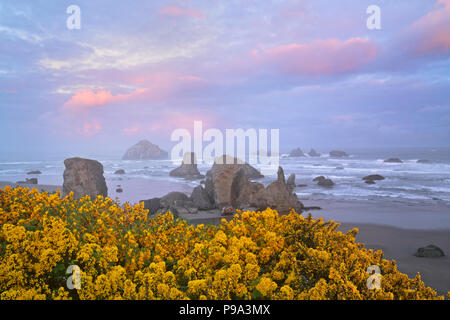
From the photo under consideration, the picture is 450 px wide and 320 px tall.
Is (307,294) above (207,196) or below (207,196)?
above

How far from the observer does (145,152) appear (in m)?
130

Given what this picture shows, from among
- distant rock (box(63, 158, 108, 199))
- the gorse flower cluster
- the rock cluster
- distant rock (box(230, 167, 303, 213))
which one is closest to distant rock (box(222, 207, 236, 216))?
the rock cluster

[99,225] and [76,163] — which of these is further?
[76,163]

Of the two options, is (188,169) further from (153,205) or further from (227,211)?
(227,211)

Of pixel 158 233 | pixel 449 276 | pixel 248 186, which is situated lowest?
pixel 449 276

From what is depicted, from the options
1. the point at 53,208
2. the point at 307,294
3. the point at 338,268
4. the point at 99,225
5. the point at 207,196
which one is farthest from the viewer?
the point at 207,196

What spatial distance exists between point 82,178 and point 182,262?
20688 millimetres

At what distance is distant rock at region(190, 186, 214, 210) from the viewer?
21.5 meters

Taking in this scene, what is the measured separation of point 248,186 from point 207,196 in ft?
11.3

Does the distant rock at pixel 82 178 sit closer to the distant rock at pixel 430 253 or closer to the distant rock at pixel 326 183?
the distant rock at pixel 430 253

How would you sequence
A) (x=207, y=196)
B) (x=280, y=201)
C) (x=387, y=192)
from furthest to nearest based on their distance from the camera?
(x=387, y=192) < (x=207, y=196) < (x=280, y=201)
